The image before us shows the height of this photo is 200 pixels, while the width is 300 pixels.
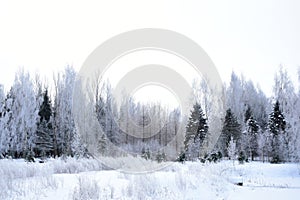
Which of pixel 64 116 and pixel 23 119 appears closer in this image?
pixel 23 119

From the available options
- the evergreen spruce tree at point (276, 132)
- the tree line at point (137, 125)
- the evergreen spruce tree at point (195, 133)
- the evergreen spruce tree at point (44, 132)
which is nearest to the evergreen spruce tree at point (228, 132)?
→ the tree line at point (137, 125)

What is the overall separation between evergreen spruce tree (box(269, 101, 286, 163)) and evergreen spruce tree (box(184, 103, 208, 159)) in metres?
6.05

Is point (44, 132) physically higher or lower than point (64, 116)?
lower

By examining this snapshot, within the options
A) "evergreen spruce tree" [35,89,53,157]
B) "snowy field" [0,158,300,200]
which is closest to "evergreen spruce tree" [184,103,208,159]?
"evergreen spruce tree" [35,89,53,157]

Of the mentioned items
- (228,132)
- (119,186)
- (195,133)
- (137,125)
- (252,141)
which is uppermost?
(137,125)

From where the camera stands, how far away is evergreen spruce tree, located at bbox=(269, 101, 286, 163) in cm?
2480

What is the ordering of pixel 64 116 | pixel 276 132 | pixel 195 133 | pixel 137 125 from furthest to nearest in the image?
pixel 137 125, pixel 64 116, pixel 195 133, pixel 276 132

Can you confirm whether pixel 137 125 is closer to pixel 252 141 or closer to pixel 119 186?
pixel 252 141

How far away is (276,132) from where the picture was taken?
88.9 feet

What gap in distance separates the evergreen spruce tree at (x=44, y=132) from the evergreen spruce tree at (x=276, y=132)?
68.5 ft

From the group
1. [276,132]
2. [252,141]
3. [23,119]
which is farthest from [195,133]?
[23,119]

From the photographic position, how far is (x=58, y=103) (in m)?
32.2

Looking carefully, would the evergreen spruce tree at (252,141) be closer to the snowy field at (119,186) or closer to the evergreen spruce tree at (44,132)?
the snowy field at (119,186)

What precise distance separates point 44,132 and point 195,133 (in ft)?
48.6
